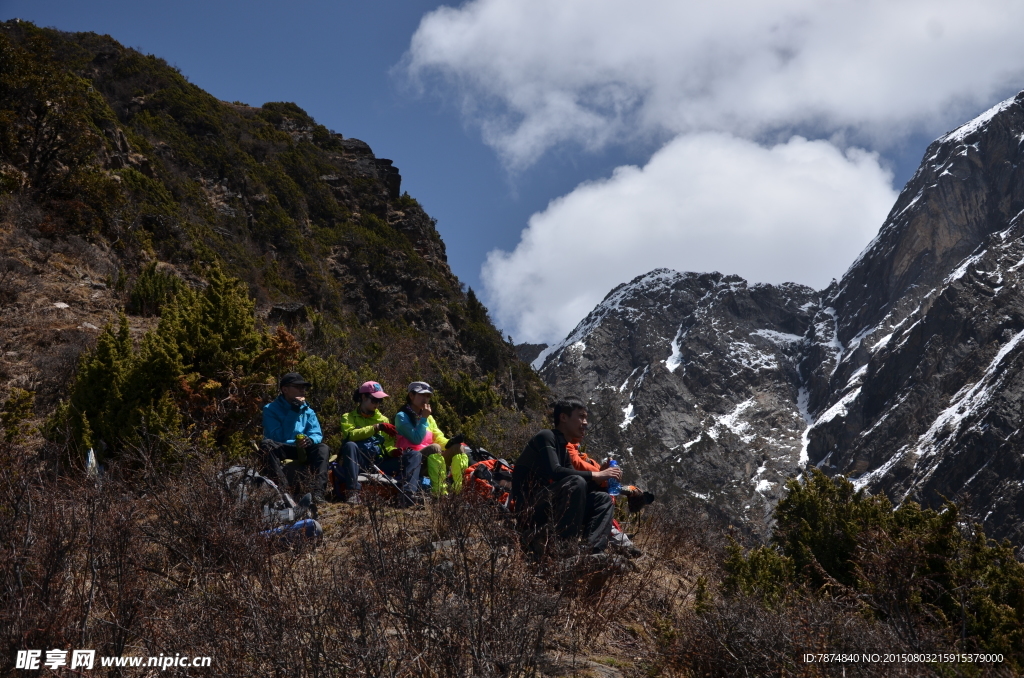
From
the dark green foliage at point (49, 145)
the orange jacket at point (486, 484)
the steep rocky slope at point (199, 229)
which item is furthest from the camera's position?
the dark green foliage at point (49, 145)

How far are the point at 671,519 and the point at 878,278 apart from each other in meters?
173

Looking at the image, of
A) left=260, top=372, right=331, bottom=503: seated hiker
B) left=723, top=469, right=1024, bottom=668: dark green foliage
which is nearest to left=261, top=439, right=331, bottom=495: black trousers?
left=260, top=372, right=331, bottom=503: seated hiker

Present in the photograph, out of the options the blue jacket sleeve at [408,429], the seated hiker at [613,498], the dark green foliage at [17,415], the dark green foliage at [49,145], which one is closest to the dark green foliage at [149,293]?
the dark green foliage at [49,145]

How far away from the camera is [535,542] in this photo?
3.41 meters

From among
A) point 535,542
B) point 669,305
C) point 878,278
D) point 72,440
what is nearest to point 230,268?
point 72,440

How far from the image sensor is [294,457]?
17.4 ft

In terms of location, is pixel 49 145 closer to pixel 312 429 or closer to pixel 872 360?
pixel 312 429

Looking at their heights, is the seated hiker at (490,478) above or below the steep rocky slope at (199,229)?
below

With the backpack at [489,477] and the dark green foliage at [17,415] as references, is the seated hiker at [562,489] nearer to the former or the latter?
the backpack at [489,477]

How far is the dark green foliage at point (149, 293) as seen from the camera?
29.9 feet

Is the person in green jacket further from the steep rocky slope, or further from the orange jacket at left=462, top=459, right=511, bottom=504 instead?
the steep rocky slope

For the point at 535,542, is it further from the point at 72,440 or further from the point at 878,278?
the point at 878,278

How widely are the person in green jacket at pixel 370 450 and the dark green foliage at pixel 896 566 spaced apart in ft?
8.00

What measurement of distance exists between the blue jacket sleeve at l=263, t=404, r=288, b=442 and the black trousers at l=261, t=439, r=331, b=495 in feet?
0.29
